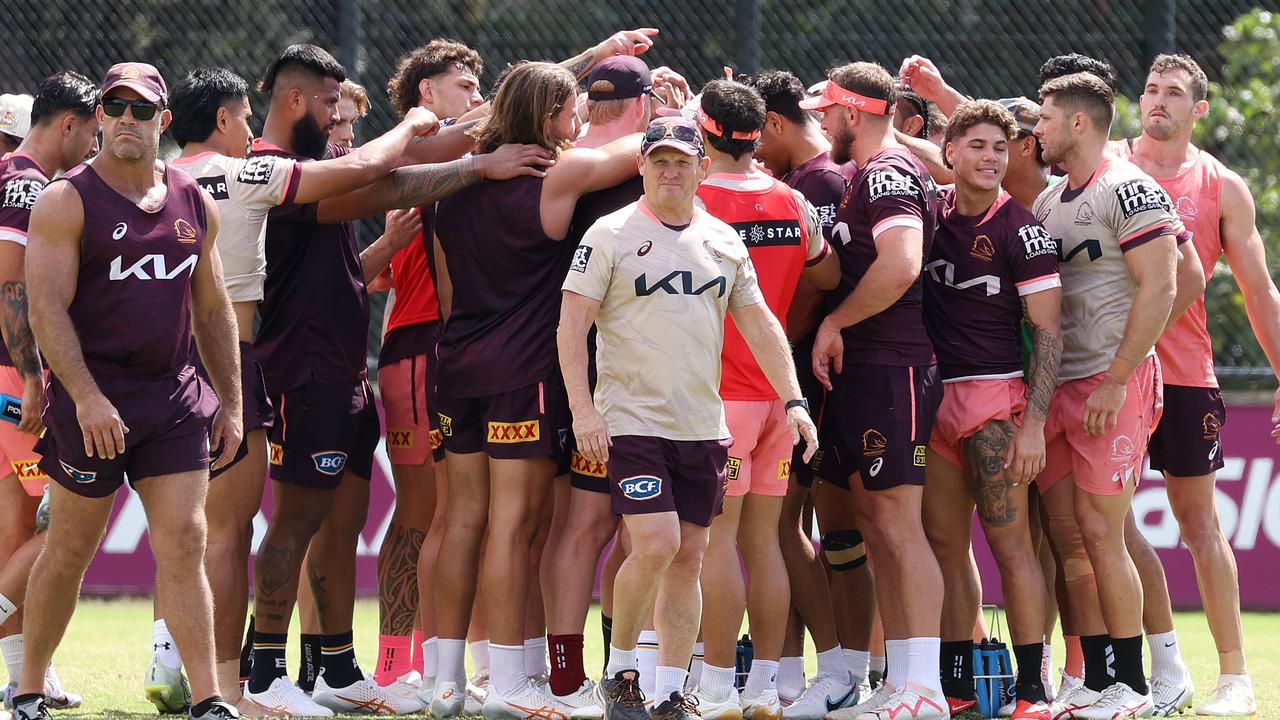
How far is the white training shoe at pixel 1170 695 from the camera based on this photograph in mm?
6352

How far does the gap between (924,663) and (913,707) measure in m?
0.20

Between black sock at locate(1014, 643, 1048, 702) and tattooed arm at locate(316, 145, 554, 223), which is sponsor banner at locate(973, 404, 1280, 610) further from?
tattooed arm at locate(316, 145, 554, 223)

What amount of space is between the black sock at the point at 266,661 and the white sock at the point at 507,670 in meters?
1.03

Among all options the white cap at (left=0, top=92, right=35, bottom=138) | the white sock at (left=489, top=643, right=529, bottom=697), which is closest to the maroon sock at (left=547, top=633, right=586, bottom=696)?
the white sock at (left=489, top=643, right=529, bottom=697)

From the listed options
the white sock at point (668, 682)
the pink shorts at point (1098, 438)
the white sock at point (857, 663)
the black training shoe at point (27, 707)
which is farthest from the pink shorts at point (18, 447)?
the pink shorts at point (1098, 438)

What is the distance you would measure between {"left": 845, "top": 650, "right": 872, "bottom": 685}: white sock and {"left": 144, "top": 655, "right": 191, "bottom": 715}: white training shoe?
273 cm

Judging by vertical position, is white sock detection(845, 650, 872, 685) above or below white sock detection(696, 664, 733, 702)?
above

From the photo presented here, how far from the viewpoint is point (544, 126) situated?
620 centimetres

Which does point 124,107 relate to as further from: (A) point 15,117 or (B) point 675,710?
(B) point 675,710

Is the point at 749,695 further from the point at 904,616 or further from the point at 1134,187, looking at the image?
the point at 1134,187

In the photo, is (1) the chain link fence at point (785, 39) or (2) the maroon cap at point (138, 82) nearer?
(2) the maroon cap at point (138, 82)

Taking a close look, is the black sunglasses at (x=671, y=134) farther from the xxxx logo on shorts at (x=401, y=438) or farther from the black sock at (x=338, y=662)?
the black sock at (x=338, y=662)

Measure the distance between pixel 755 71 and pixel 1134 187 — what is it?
4.66 m

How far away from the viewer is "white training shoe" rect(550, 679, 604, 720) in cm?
600
